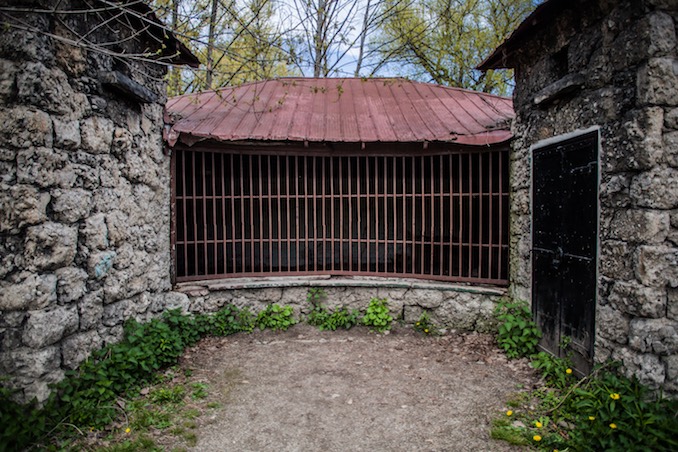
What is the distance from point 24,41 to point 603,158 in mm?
5021

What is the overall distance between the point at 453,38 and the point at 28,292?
15863 millimetres

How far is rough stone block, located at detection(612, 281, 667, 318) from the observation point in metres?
3.42

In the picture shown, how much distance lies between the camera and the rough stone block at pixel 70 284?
3738 millimetres

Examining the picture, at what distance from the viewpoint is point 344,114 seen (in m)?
7.02

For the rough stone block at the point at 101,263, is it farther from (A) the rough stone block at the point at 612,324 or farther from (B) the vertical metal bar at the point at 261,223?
(A) the rough stone block at the point at 612,324

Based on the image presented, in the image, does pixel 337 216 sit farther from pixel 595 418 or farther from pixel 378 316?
pixel 595 418

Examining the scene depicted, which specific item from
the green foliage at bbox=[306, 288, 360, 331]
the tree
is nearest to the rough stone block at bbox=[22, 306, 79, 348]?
the green foliage at bbox=[306, 288, 360, 331]

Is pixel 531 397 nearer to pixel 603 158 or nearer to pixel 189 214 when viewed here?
pixel 603 158

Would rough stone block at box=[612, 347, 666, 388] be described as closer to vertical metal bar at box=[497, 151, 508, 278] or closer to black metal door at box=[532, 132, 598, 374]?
black metal door at box=[532, 132, 598, 374]

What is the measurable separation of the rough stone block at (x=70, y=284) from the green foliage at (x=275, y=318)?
105 inches

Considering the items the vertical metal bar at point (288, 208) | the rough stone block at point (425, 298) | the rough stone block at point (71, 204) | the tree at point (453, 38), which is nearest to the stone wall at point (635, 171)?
the rough stone block at point (425, 298)

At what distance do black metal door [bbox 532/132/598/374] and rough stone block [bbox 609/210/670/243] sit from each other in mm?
362

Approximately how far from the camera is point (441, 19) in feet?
50.1

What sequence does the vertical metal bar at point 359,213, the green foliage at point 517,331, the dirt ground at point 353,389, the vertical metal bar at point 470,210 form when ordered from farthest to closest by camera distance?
the vertical metal bar at point 359,213 < the vertical metal bar at point 470,210 < the green foliage at point 517,331 < the dirt ground at point 353,389
